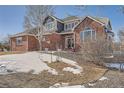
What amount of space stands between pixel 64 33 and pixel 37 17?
544 millimetres

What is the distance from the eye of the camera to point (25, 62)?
4.30 meters

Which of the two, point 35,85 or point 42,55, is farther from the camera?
point 42,55

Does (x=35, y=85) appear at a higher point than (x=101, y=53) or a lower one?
lower

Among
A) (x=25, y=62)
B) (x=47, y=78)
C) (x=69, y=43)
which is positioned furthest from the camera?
(x=69, y=43)

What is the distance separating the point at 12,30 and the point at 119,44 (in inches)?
69.2

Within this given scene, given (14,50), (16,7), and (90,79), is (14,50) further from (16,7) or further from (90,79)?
(90,79)

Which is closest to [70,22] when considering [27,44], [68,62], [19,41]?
[68,62]

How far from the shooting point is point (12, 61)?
13.9ft

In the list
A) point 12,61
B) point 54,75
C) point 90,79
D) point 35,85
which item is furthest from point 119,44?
point 12,61

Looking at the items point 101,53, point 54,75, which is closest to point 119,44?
point 101,53

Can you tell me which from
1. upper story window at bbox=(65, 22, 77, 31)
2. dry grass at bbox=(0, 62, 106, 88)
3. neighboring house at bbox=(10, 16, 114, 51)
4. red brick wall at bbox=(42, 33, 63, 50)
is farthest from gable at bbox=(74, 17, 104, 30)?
dry grass at bbox=(0, 62, 106, 88)

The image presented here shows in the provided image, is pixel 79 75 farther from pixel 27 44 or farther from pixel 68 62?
pixel 27 44

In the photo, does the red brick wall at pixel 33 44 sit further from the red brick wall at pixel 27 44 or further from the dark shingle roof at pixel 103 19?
the dark shingle roof at pixel 103 19
